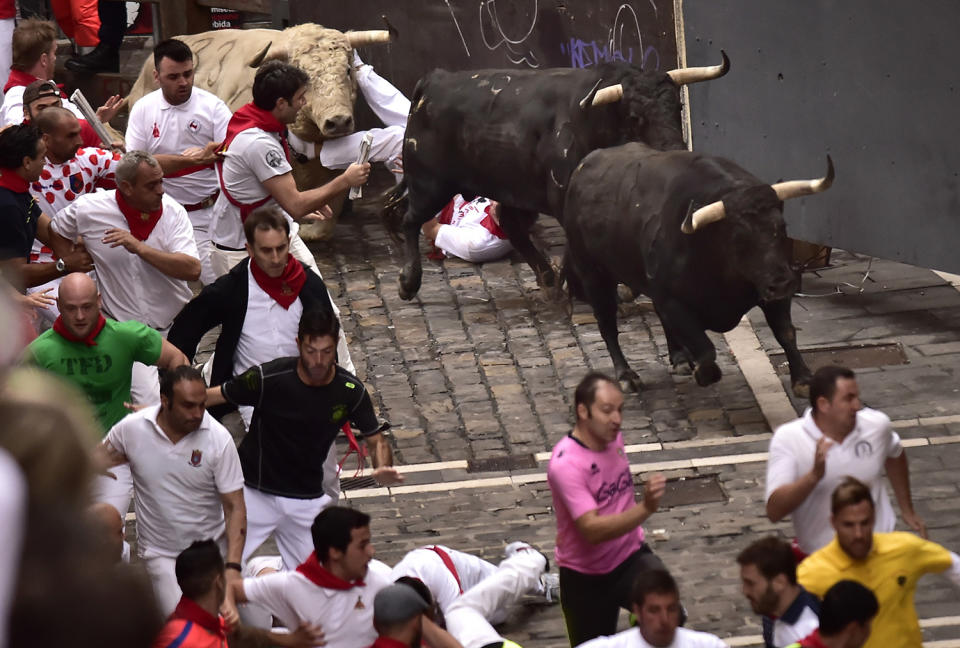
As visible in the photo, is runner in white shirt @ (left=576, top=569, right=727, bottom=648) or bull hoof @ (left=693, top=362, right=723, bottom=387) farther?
bull hoof @ (left=693, top=362, right=723, bottom=387)

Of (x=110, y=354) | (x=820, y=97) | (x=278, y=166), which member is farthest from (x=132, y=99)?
(x=110, y=354)

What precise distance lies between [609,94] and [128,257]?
434cm

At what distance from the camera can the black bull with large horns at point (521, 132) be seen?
1209 centimetres

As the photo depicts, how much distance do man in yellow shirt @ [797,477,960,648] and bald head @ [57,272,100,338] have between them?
3829 millimetres

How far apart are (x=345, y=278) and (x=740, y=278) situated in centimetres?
487

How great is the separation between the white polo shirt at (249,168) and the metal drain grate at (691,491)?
2989 mm

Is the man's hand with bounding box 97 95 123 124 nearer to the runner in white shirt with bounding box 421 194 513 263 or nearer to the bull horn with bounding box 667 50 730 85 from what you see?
the runner in white shirt with bounding box 421 194 513 263

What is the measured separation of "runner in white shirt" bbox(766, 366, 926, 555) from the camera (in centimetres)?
671

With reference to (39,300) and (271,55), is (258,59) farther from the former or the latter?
(39,300)

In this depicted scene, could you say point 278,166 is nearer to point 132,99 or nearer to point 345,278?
point 345,278

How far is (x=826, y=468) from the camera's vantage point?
22.1ft

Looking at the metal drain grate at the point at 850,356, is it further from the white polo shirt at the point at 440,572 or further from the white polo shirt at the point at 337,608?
the white polo shirt at the point at 337,608

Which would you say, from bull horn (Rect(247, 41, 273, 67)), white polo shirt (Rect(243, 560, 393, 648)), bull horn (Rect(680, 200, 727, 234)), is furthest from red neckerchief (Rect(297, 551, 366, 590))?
bull horn (Rect(247, 41, 273, 67))

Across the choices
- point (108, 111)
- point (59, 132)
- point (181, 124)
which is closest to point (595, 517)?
point (59, 132)
